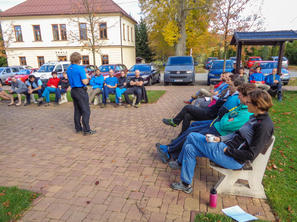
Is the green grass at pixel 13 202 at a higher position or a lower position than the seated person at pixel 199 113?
lower

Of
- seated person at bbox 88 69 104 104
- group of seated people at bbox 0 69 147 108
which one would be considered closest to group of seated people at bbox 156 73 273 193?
group of seated people at bbox 0 69 147 108

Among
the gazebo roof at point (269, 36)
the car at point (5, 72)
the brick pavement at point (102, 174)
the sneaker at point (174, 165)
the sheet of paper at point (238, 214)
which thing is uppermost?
the gazebo roof at point (269, 36)

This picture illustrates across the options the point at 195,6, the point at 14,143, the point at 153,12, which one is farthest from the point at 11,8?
the point at 14,143

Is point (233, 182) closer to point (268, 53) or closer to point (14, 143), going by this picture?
point (14, 143)

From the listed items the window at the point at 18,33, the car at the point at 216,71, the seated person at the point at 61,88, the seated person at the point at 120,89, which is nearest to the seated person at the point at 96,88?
the seated person at the point at 120,89

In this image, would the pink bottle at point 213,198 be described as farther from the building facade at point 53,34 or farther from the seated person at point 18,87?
the building facade at point 53,34

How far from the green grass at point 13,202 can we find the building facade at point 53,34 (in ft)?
93.6

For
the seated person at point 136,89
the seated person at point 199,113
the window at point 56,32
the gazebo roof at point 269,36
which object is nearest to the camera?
the seated person at point 199,113

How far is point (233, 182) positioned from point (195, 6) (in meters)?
24.3

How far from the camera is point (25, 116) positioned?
812 centimetres

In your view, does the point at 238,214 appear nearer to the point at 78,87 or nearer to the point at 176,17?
the point at 78,87

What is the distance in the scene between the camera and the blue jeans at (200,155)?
294 centimetres

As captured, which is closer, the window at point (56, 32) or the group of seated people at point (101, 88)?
the group of seated people at point (101, 88)

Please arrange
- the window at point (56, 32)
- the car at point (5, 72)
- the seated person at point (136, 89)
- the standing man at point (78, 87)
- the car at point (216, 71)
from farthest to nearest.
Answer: the window at point (56, 32), the car at point (5, 72), the car at point (216, 71), the seated person at point (136, 89), the standing man at point (78, 87)
